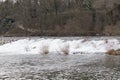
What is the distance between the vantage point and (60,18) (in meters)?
122

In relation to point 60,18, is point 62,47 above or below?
above

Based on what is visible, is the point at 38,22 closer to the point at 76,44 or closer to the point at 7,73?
the point at 76,44

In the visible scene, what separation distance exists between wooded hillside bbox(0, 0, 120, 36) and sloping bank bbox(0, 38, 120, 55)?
41752mm

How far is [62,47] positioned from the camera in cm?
4612

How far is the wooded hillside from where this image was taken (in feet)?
356

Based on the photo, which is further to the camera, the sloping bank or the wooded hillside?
the wooded hillside

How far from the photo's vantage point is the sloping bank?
143ft

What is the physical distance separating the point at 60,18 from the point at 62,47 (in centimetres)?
7665

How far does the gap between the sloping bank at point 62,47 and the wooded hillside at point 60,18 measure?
4175 centimetres

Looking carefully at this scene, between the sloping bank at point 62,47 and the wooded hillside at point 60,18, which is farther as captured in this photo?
the wooded hillside at point 60,18

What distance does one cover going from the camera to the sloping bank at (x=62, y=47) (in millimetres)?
43562

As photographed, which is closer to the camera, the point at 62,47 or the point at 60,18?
the point at 62,47

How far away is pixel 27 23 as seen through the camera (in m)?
130

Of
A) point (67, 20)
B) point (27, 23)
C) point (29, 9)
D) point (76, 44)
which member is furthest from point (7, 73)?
point (29, 9)
